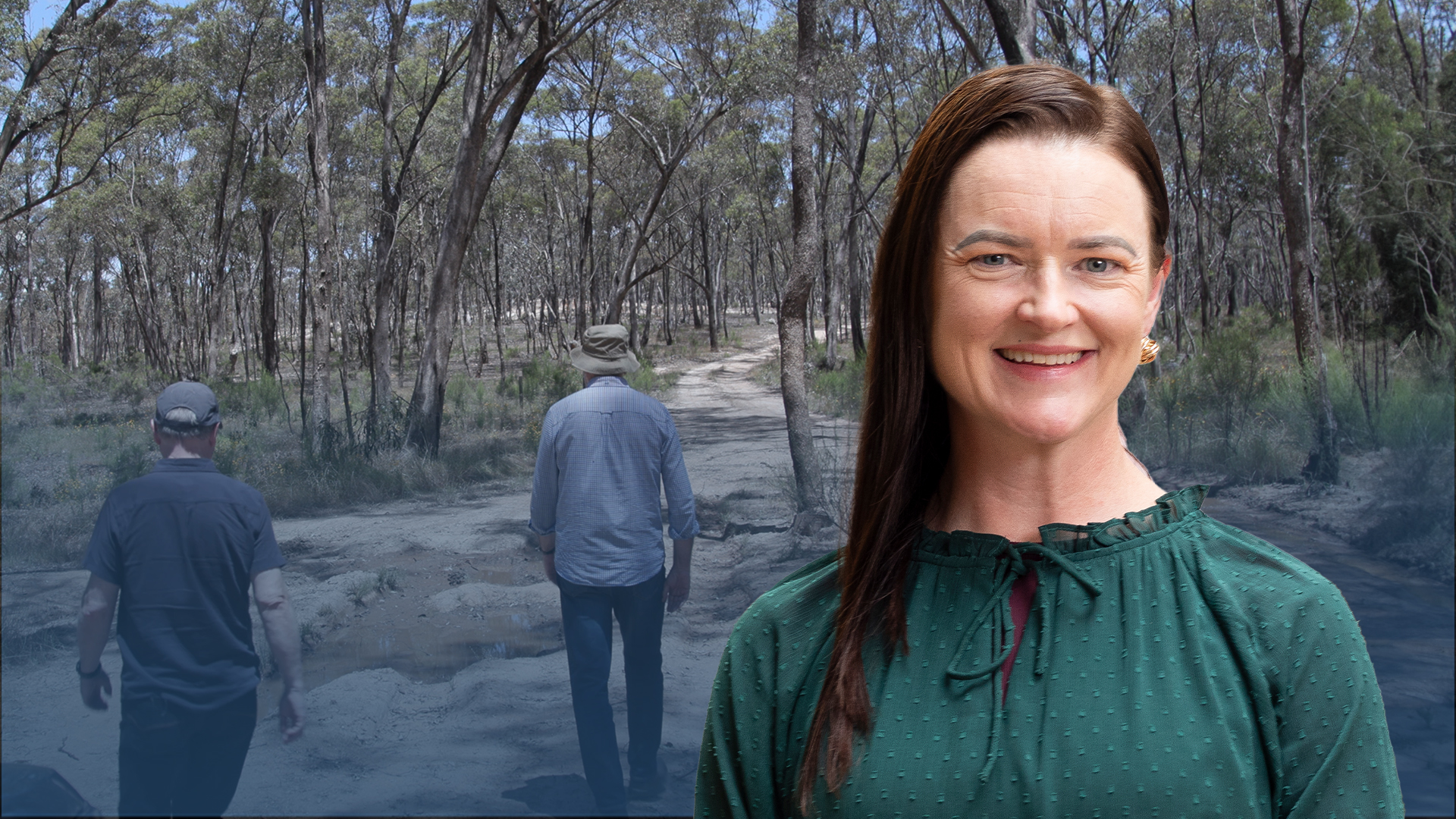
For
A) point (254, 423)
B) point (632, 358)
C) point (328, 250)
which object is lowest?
point (254, 423)

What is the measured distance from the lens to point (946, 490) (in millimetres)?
853

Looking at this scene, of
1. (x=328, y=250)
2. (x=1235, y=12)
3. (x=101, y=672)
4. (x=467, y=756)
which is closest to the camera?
(x=101, y=672)

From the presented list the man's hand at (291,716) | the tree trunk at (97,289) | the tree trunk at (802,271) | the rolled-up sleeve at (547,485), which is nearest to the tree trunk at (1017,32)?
the tree trunk at (802,271)

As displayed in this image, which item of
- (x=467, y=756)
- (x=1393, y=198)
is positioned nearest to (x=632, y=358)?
(x=467, y=756)

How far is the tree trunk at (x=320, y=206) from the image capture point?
233 inches

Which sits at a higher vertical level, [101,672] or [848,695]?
[848,695]

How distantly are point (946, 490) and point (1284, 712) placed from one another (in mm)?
308

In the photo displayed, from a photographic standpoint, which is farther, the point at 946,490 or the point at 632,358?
the point at 632,358

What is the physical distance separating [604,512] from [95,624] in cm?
151

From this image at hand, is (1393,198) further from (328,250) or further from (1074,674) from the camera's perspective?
(1074,674)

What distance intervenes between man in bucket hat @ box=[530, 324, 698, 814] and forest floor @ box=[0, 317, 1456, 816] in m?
0.64

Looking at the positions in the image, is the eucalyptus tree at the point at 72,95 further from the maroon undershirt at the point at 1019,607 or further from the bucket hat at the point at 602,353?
the maroon undershirt at the point at 1019,607

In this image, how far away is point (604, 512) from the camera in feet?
10.1

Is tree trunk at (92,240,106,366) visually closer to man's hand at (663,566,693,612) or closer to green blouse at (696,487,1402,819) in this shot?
man's hand at (663,566,693,612)
